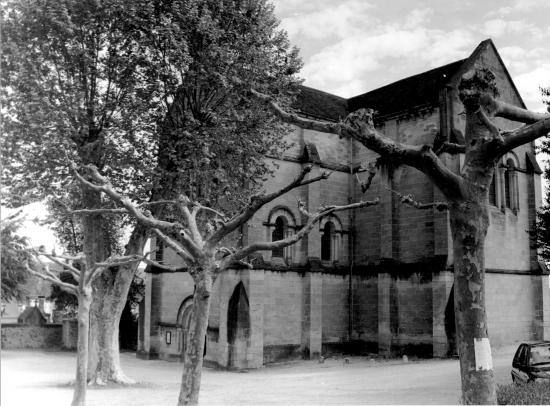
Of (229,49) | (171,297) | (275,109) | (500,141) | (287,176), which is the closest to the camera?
(500,141)

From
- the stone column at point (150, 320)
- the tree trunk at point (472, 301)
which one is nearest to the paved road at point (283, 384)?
the stone column at point (150, 320)

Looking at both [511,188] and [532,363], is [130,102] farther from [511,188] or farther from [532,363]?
[511,188]

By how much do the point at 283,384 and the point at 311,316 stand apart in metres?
7.19

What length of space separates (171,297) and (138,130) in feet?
41.3

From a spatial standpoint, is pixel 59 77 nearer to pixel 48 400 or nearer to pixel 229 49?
pixel 229 49

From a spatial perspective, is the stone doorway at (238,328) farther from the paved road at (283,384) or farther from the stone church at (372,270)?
the paved road at (283,384)

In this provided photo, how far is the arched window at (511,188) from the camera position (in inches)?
1094

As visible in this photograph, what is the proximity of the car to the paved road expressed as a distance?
1.70m

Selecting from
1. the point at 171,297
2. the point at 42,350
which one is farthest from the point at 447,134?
the point at 42,350

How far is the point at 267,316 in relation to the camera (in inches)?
997

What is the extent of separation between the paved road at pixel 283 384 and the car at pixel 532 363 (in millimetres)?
1697

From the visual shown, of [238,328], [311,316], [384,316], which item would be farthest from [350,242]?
[238,328]

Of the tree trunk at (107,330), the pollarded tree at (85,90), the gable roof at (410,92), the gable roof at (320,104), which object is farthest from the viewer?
the gable roof at (320,104)

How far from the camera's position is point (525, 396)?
9.10m
